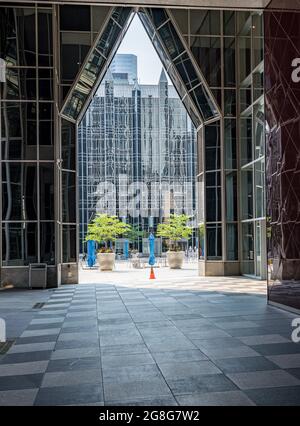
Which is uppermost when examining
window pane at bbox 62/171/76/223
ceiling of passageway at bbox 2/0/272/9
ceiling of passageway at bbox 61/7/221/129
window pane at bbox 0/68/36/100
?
ceiling of passageway at bbox 61/7/221/129

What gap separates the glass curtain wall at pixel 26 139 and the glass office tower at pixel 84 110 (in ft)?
0.13

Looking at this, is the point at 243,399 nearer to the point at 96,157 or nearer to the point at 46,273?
the point at 46,273

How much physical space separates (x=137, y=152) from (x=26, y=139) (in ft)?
174

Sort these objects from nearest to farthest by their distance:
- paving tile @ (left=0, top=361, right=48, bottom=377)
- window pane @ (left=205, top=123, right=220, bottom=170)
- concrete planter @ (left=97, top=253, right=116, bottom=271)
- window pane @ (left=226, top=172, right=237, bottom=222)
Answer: paving tile @ (left=0, top=361, right=48, bottom=377) < window pane @ (left=226, top=172, right=237, bottom=222) < window pane @ (left=205, top=123, right=220, bottom=170) < concrete planter @ (left=97, top=253, right=116, bottom=271)

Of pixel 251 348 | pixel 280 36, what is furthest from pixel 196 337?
pixel 280 36

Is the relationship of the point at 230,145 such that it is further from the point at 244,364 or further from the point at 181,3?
the point at 244,364

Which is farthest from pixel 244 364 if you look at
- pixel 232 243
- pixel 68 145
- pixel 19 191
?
pixel 232 243

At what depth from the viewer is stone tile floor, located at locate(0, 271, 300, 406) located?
5.35 m

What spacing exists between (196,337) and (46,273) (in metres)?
11.3

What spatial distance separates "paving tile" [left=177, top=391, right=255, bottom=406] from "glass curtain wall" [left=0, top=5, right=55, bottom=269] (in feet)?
A: 47.3

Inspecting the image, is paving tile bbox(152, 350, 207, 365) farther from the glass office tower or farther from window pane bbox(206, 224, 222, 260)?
window pane bbox(206, 224, 222, 260)

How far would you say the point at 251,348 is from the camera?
Answer: 7562 millimetres

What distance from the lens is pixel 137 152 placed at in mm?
71938

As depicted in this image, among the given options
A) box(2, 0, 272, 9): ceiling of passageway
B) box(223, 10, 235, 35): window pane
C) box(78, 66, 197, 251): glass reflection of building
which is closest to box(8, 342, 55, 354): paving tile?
box(2, 0, 272, 9): ceiling of passageway
